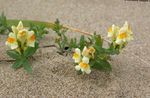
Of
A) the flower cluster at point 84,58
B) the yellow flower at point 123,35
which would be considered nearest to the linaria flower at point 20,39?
the flower cluster at point 84,58

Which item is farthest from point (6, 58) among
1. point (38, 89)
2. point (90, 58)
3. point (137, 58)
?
point (137, 58)

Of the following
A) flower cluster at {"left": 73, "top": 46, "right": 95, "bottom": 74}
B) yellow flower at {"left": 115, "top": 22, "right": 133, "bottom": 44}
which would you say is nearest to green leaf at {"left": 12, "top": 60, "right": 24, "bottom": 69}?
flower cluster at {"left": 73, "top": 46, "right": 95, "bottom": 74}

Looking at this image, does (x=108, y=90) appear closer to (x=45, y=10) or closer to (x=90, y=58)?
(x=90, y=58)

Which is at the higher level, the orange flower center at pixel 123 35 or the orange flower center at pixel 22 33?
the orange flower center at pixel 22 33

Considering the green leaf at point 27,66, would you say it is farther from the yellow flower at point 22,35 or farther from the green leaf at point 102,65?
the green leaf at point 102,65

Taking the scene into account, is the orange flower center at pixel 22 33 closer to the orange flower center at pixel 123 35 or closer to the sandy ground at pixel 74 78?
the sandy ground at pixel 74 78

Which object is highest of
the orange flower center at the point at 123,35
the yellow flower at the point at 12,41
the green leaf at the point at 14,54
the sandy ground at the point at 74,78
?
the orange flower center at the point at 123,35

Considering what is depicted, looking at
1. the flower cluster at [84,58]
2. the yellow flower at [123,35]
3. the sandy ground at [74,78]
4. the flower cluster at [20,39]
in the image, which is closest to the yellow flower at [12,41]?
the flower cluster at [20,39]
